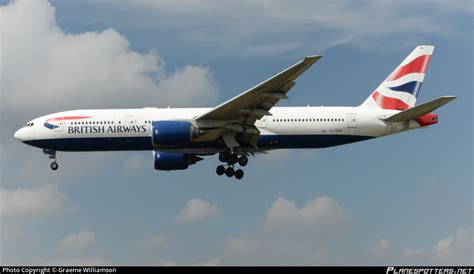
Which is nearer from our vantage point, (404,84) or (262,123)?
(262,123)

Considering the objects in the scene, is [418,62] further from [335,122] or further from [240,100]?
[240,100]

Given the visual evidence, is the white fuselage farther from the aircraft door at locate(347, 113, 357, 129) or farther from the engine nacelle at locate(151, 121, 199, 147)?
the engine nacelle at locate(151, 121, 199, 147)

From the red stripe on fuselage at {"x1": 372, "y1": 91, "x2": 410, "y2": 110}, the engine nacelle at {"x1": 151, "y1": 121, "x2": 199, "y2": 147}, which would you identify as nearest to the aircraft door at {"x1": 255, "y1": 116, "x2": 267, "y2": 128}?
the engine nacelle at {"x1": 151, "y1": 121, "x2": 199, "y2": 147}

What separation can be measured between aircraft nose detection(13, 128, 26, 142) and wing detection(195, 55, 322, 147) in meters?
9.06

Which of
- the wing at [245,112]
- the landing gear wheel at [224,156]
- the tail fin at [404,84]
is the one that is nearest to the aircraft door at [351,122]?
the tail fin at [404,84]

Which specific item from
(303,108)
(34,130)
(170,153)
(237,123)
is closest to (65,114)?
(34,130)

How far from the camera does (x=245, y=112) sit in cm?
3656

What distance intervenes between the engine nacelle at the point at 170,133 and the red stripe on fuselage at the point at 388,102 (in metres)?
9.99

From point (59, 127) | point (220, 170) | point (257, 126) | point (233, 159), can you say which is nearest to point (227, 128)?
point (257, 126)

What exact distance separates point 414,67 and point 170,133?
13.7m

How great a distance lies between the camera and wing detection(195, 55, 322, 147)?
34.6 metres

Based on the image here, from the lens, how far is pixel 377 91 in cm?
4138

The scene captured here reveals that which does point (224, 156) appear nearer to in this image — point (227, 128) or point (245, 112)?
point (227, 128)

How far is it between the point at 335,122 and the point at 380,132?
87.4 inches
